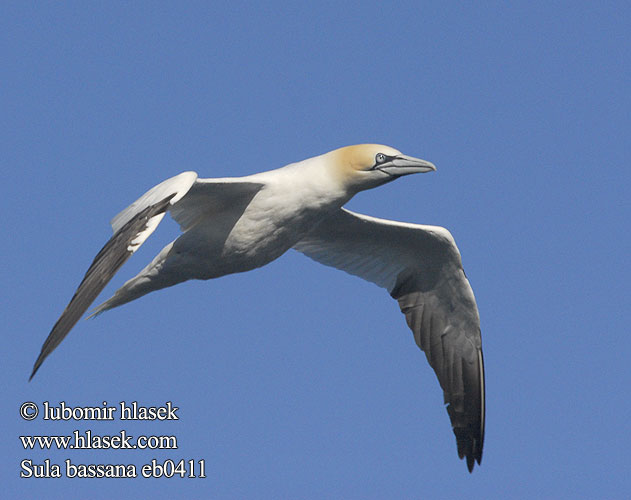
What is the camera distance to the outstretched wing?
8719mm

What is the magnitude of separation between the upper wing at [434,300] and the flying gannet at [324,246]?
0.04ft

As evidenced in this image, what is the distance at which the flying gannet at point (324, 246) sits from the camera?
32.2ft

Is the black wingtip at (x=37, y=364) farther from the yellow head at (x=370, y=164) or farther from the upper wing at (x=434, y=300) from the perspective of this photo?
the upper wing at (x=434, y=300)

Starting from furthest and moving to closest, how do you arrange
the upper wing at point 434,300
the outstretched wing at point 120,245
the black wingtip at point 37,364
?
the upper wing at point 434,300
the outstretched wing at point 120,245
the black wingtip at point 37,364

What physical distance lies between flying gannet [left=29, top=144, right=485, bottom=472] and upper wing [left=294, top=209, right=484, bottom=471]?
0.01m

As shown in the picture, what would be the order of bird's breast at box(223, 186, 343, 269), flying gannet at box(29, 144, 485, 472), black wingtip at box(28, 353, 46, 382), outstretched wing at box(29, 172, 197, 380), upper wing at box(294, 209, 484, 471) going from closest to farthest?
1. black wingtip at box(28, 353, 46, 382)
2. outstretched wing at box(29, 172, 197, 380)
3. flying gannet at box(29, 144, 485, 472)
4. bird's breast at box(223, 186, 343, 269)
5. upper wing at box(294, 209, 484, 471)

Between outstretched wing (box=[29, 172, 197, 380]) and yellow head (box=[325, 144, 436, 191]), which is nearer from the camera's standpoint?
outstretched wing (box=[29, 172, 197, 380])

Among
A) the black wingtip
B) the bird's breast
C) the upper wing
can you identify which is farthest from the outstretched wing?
the upper wing

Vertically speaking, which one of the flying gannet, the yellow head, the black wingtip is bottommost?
the black wingtip

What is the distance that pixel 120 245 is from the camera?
9.39m

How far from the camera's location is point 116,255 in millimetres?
9281

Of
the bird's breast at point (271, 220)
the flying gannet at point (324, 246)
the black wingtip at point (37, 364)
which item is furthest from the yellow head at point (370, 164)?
the black wingtip at point (37, 364)

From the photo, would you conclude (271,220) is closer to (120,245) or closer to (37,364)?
(120,245)

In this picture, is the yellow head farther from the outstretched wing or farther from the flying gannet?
the outstretched wing
